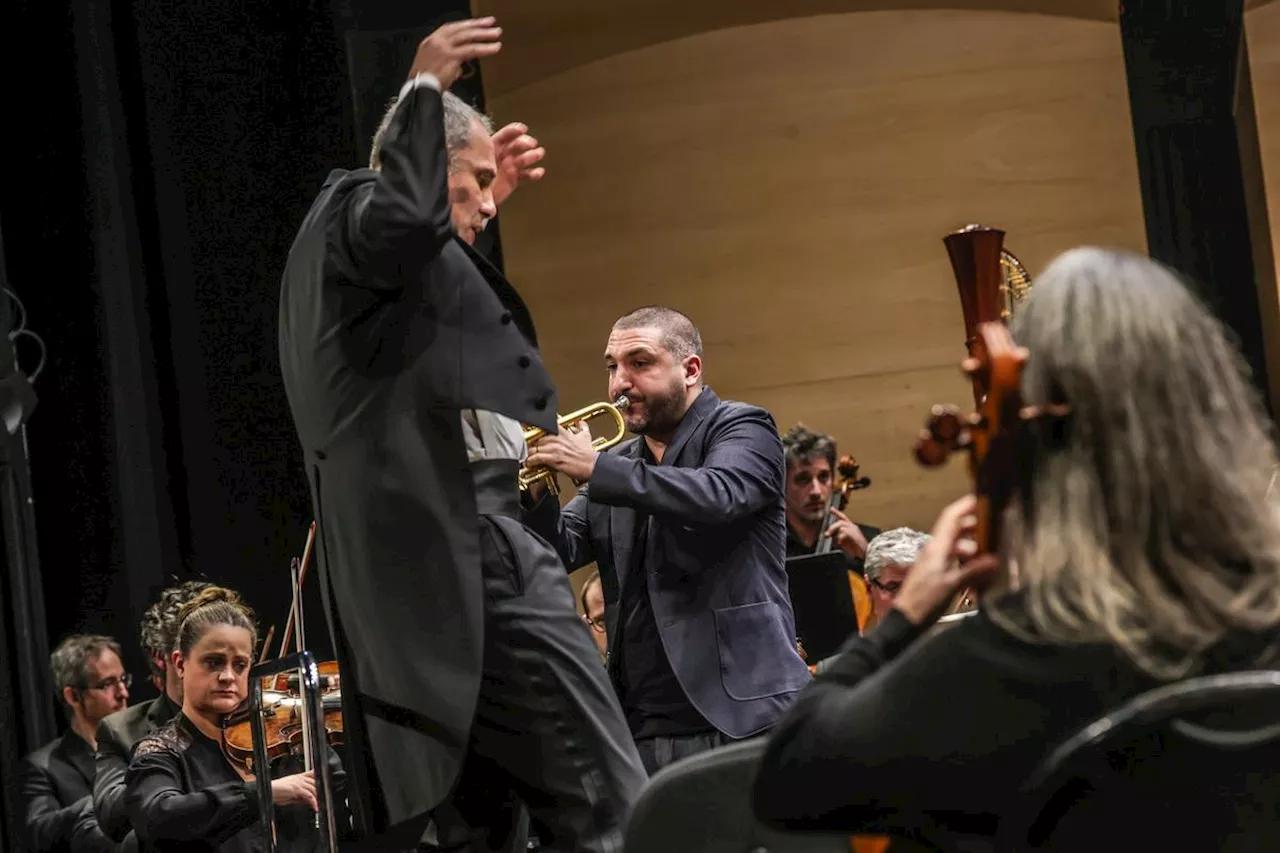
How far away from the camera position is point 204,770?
3928mm

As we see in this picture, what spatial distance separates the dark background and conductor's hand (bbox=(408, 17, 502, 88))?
3123mm

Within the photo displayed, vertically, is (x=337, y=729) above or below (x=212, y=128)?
below

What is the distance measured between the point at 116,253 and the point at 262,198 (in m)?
0.53

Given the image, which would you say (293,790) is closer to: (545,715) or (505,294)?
(545,715)

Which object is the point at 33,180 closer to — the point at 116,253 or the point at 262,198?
the point at 116,253

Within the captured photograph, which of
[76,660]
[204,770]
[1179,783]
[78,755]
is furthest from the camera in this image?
[76,660]

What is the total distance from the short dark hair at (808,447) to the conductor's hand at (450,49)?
3483 mm

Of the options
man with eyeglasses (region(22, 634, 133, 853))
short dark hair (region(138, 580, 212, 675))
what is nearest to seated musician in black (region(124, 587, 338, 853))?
short dark hair (region(138, 580, 212, 675))

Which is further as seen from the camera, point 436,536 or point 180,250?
point 180,250

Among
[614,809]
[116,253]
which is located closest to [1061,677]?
[614,809]

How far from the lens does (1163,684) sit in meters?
1.32

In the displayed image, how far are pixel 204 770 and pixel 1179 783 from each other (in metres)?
3.01

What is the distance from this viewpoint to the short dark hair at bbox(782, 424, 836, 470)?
226 inches

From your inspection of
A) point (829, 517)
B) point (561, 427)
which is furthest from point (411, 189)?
point (829, 517)
